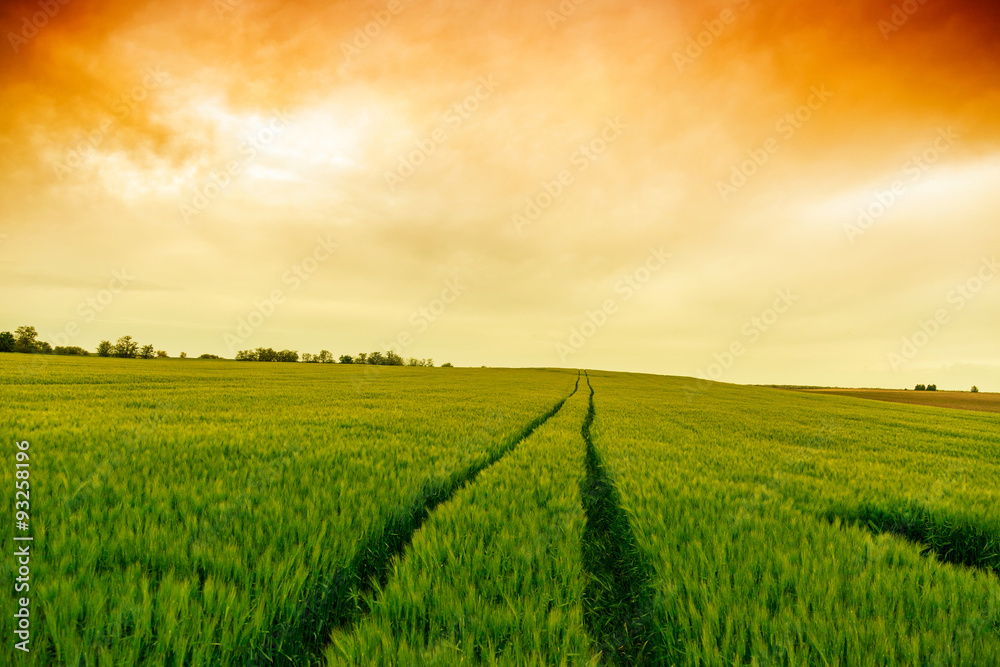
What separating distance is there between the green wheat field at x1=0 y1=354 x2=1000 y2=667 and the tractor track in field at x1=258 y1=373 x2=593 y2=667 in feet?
0.05

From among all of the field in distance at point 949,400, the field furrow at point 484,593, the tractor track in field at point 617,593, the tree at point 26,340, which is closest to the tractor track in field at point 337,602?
the field furrow at point 484,593

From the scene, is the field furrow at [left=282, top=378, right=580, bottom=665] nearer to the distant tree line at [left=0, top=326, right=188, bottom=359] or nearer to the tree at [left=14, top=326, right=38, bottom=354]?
the distant tree line at [left=0, top=326, right=188, bottom=359]

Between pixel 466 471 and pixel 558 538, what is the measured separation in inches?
94.7

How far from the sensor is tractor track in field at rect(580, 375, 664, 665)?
234 centimetres

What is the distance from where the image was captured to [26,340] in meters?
70.7

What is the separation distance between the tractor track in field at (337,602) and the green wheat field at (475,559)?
0.05 feet

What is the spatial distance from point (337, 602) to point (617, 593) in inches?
82.1

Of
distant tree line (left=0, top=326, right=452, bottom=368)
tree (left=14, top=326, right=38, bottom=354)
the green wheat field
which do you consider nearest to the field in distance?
the green wheat field

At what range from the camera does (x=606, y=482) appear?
555 cm

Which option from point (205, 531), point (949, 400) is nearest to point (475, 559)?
point (205, 531)

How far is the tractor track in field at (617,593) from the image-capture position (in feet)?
7.66

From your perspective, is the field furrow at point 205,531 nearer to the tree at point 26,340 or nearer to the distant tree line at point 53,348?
the distant tree line at point 53,348

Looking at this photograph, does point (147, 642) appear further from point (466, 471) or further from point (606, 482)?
point (606, 482)

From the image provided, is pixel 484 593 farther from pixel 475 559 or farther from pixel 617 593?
pixel 617 593
